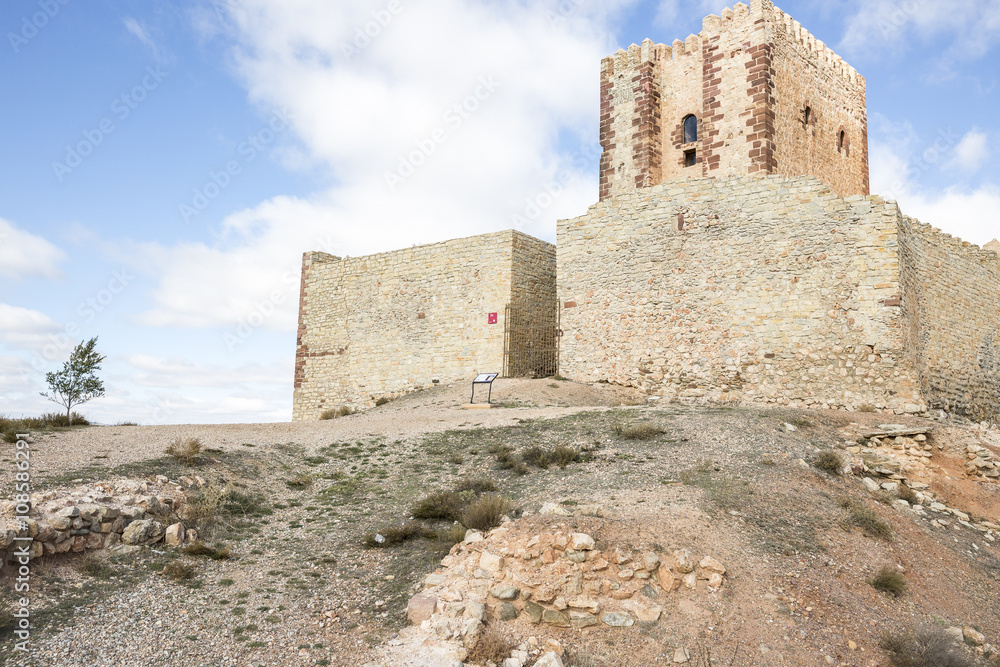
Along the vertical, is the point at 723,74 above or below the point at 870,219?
above

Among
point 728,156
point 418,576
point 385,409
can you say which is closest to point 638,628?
point 418,576

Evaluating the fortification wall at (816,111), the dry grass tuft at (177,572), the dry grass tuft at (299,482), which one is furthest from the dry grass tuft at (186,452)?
the fortification wall at (816,111)

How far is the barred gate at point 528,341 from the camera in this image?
20.3 meters

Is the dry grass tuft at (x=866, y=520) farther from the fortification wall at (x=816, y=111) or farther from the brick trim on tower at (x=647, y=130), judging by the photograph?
the brick trim on tower at (x=647, y=130)

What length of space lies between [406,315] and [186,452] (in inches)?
510

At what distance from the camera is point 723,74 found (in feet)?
66.7

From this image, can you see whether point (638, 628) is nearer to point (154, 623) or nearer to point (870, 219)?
point (154, 623)

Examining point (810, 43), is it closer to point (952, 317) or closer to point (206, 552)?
point (952, 317)

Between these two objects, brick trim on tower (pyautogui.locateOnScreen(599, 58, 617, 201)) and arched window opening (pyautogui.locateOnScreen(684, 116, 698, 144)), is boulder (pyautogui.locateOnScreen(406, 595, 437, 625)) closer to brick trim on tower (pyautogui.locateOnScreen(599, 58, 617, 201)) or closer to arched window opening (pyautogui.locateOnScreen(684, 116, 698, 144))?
brick trim on tower (pyautogui.locateOnScreen(599, 58, 617, 201))

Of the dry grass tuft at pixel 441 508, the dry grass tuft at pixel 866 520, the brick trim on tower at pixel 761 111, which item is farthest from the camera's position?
the brick trim on tower at pixel 761 111

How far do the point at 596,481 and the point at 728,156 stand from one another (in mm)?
14032

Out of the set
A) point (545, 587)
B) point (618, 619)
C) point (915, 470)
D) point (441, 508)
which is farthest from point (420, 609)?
point (915, 470)

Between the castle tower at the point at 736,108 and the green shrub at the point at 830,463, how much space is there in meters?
11.1

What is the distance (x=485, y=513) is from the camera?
8.20m
